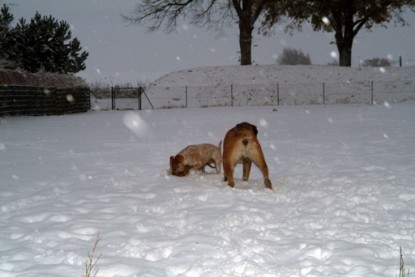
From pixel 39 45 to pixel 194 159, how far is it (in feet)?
112

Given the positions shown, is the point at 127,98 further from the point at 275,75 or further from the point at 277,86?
the point at 275,75

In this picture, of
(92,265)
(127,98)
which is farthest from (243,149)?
(127,98)

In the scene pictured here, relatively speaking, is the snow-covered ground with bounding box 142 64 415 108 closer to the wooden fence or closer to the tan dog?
the wooden fence

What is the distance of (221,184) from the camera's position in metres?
7.48

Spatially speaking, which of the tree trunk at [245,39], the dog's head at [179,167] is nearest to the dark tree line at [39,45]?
the tree trunk at [245,39]

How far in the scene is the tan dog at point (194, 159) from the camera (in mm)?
8203

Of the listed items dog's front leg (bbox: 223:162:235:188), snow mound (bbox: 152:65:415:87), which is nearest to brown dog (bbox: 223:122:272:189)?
dog's front leg (bbox: 223:162:235:188)

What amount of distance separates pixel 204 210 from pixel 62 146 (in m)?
8.37

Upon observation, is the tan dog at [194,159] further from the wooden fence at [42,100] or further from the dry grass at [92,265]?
the wooden fence at [42,100]

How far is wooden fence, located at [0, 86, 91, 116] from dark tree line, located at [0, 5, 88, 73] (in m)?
8.17

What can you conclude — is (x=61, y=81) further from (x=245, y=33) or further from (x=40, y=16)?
(x=245, y=33)

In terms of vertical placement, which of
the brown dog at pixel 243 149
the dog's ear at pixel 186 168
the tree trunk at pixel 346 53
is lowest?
the dog's ear at pixel 186 168

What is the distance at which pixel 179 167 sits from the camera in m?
8.19

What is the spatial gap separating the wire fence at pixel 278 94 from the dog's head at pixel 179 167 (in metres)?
26.1
